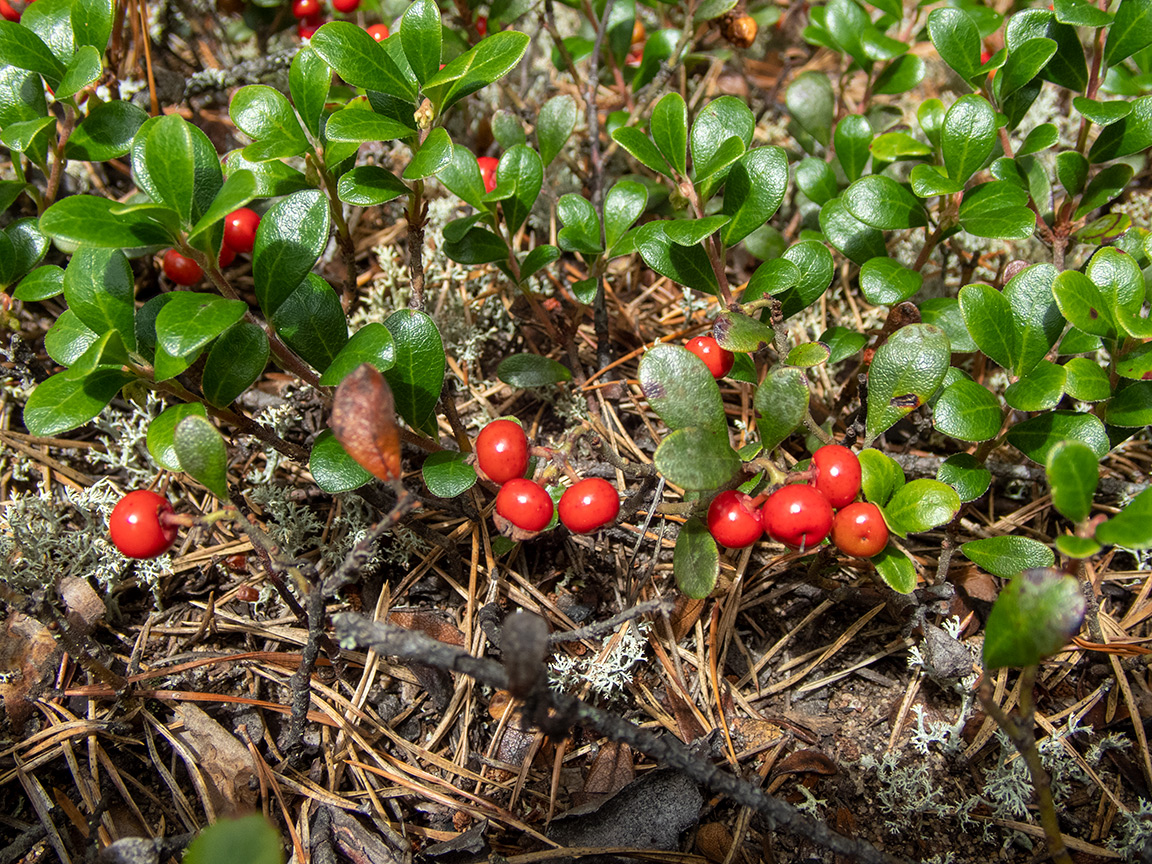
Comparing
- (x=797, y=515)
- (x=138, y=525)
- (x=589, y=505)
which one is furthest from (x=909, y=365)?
(x=138, y=525)

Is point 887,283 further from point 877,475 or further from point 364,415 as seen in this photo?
point 364,415

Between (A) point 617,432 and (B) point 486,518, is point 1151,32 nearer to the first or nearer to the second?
(A) point 617,432

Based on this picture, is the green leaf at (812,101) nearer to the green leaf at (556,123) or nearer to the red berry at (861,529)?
the green leaf at (556,123)

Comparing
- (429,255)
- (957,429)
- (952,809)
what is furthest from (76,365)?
(952,809)

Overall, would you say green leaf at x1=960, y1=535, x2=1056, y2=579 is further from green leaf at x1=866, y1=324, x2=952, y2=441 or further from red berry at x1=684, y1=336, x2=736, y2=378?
red berry at x1=684, y1=336, x2=736, y2=378

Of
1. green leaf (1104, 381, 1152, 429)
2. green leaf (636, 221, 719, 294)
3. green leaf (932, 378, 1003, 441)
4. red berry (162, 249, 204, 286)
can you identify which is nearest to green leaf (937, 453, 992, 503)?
green leaf (932, 378, 1003, 441)

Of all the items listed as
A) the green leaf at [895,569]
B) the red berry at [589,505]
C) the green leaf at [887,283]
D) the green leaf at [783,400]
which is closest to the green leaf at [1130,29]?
the green leaf at [887,283]
